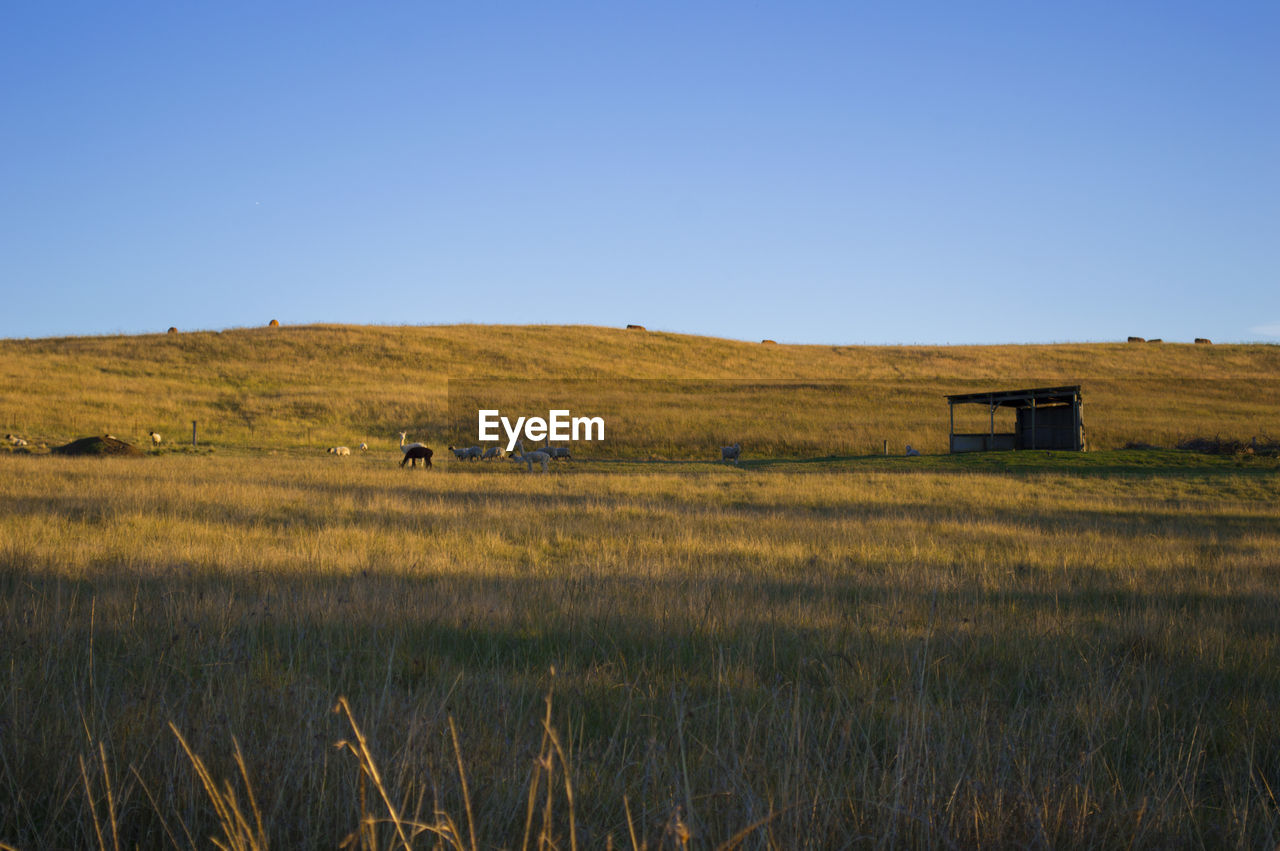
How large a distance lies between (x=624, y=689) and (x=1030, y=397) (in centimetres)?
4220

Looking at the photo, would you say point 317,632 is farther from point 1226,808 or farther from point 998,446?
point 998,446

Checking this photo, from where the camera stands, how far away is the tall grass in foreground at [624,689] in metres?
2.82

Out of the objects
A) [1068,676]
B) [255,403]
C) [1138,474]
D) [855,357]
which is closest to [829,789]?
[1068,676]

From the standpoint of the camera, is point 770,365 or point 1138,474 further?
point 770,365

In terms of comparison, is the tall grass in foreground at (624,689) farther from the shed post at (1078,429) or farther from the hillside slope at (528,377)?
the hillside slope at (528,377)

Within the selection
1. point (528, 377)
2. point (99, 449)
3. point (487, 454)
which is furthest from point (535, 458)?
point (528, 377)

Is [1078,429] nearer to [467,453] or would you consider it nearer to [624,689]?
[467,453]

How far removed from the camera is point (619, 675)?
464 cm

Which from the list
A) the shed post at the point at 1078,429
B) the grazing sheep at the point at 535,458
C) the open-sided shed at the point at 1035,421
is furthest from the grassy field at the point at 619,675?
the open-sided shed at the point at 1035,421

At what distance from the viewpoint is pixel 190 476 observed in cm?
2042

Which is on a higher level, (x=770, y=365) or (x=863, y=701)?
(x=770, y=365)

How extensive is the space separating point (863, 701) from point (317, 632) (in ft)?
11.5

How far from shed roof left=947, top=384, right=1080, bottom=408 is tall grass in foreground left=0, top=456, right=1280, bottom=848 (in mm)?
31220

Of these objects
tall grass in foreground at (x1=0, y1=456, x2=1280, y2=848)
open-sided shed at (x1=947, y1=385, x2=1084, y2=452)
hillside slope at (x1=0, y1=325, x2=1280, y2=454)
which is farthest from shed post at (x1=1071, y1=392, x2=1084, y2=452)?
tall grass in foreground at (x1=0, y1=456, x2=1280, y2=848)
